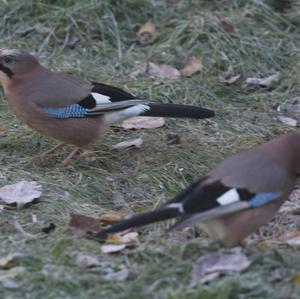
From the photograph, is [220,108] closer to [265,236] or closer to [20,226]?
[265,236]

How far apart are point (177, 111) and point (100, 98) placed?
1.59 ft

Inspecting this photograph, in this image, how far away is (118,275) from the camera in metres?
3.78

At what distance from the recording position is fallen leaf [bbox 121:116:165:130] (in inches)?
230

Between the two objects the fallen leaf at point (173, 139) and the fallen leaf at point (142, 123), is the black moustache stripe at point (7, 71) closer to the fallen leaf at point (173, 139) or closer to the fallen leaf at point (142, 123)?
the fallen leaf at point (142, 123)

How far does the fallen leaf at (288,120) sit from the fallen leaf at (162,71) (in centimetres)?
83

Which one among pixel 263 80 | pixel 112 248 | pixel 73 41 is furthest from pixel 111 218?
pixel 73 41

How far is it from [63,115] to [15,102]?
0.96 feet

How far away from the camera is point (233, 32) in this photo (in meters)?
6.95

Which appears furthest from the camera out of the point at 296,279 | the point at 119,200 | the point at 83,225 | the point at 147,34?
the point at 147,34

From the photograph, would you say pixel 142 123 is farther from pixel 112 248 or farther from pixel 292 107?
pixel 112 248

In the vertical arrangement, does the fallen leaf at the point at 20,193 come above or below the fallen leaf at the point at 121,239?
below

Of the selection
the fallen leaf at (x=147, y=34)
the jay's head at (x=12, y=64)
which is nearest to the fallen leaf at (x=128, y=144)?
the jay's head at (x=12, y=64)

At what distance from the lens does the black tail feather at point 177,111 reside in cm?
553

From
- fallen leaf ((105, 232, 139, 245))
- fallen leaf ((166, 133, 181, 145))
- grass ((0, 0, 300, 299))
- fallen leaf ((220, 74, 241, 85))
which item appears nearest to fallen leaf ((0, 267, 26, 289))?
grass ((0, 0, 300, 299))
